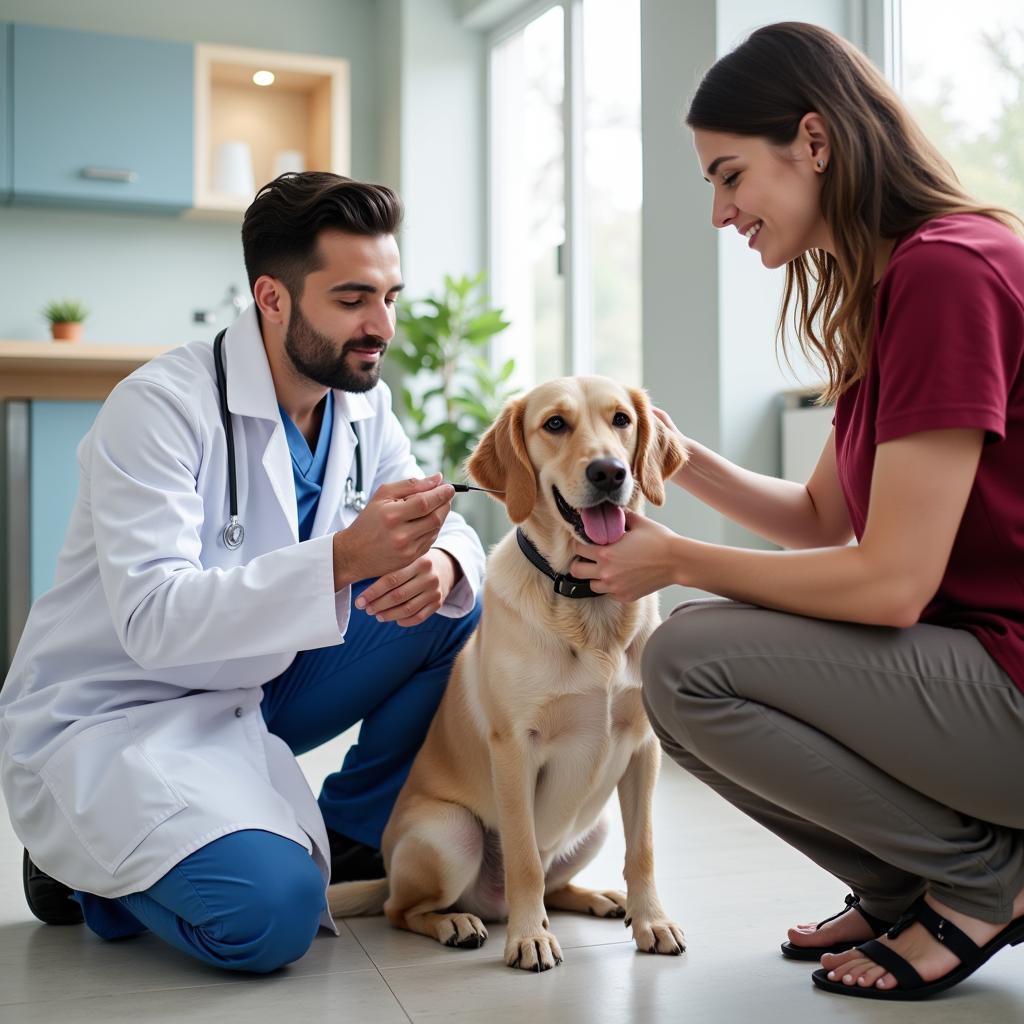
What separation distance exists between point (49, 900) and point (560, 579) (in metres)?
1.01

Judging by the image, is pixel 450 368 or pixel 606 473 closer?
pixel 606 473

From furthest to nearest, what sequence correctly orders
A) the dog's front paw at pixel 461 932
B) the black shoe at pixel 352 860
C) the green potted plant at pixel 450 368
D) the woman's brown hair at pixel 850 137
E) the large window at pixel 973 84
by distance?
1. the green potted plant at pixel 450 368
2. the large window at pixel 973 84
3. the black shoe at pixel 352 860
4. the dog's front paw at pixel 461 932
5. the woman's brown hair at pixel 850 137

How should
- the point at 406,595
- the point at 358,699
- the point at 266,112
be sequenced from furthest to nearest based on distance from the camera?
the point at 266,112, the point at 358,699, the point at 406,595

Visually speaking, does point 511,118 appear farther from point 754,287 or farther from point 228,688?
point 228,688

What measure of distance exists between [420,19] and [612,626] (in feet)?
13.9

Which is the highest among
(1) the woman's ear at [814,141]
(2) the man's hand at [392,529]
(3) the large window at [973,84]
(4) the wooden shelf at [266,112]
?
(4) the wooden shelf at [266,112]

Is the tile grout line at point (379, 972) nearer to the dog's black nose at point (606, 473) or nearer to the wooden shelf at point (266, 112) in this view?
the dog's black nose at point (606, 473)

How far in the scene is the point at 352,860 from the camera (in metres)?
2.30

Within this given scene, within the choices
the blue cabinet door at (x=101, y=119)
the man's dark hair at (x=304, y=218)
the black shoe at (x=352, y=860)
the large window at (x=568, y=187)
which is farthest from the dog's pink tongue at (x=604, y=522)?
the blue cabinet door at (x=101, y=119)

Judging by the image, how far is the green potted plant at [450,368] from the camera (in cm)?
489

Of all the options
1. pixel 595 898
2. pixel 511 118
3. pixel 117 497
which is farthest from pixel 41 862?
pixel 511 118

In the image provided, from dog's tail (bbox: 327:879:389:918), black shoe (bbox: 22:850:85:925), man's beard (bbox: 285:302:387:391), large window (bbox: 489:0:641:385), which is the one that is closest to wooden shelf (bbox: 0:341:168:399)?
large window (bbox: 489:0:641:385)

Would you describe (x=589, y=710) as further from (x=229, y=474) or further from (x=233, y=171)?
(x=233, y=171)

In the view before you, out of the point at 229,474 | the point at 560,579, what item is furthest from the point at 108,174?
the point at 560,579
